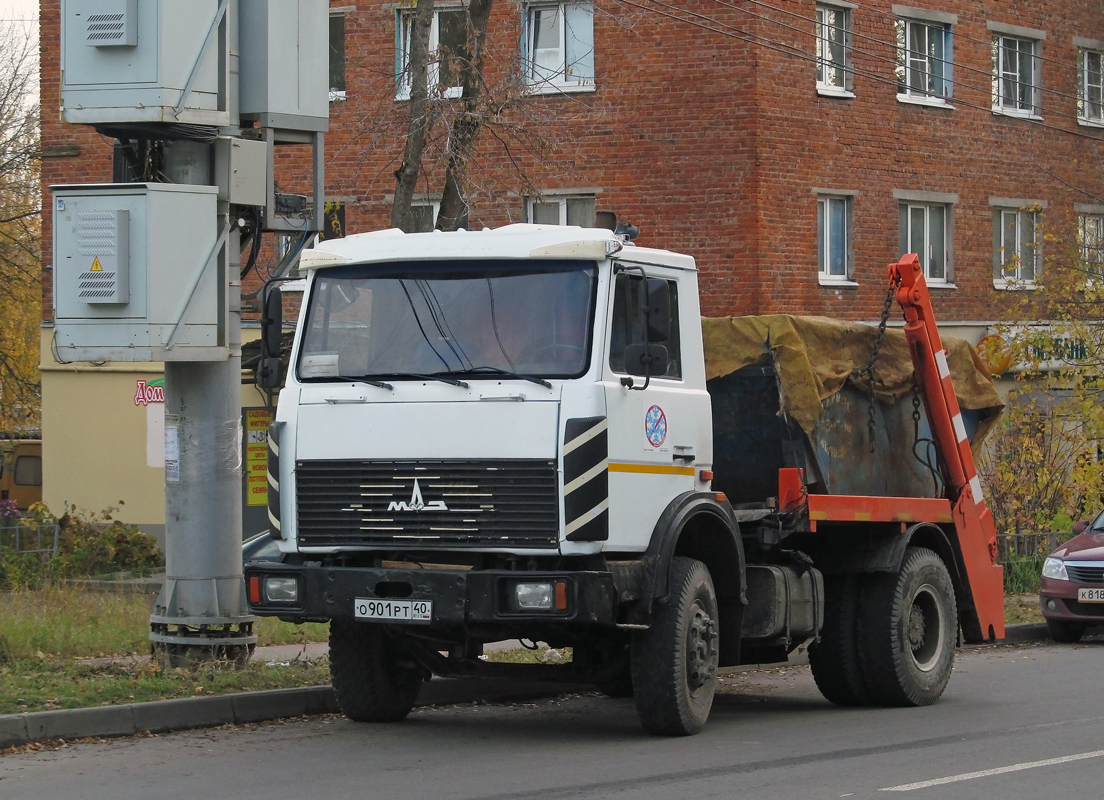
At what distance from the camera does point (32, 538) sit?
20734 millimetres

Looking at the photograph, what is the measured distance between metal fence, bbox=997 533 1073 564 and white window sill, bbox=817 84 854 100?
8.02 metres

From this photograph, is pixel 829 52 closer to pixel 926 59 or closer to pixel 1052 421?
pixel 926 59

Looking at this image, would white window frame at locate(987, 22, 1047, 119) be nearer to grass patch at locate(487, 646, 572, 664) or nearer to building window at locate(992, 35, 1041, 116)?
building window at locate(992, 35, 1041, 116)

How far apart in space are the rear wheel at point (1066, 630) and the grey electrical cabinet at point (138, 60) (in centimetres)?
1032

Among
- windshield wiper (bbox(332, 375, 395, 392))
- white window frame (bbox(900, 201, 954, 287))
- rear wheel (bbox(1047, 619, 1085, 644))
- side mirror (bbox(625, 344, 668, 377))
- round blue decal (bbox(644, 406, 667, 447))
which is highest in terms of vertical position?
white window frame (bbox(900, 201, 954, 287))

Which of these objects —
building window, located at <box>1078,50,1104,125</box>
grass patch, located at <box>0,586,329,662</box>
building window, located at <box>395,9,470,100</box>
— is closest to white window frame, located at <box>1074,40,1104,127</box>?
building window, located at <box>1078,50,1104,125</box>

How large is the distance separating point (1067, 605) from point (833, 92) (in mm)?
11448

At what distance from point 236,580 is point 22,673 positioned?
1.54 metres

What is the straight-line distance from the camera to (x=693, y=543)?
9.73 metres

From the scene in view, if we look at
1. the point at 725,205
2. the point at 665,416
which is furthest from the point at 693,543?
the point at 725,205

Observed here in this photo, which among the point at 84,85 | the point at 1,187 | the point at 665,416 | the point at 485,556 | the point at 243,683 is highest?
the point at 1,187

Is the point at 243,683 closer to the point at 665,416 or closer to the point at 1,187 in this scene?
the point at 665,416

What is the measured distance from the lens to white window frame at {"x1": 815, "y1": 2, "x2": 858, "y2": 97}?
25.2 m

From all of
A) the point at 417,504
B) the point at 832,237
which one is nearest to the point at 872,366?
the point at 417,504
